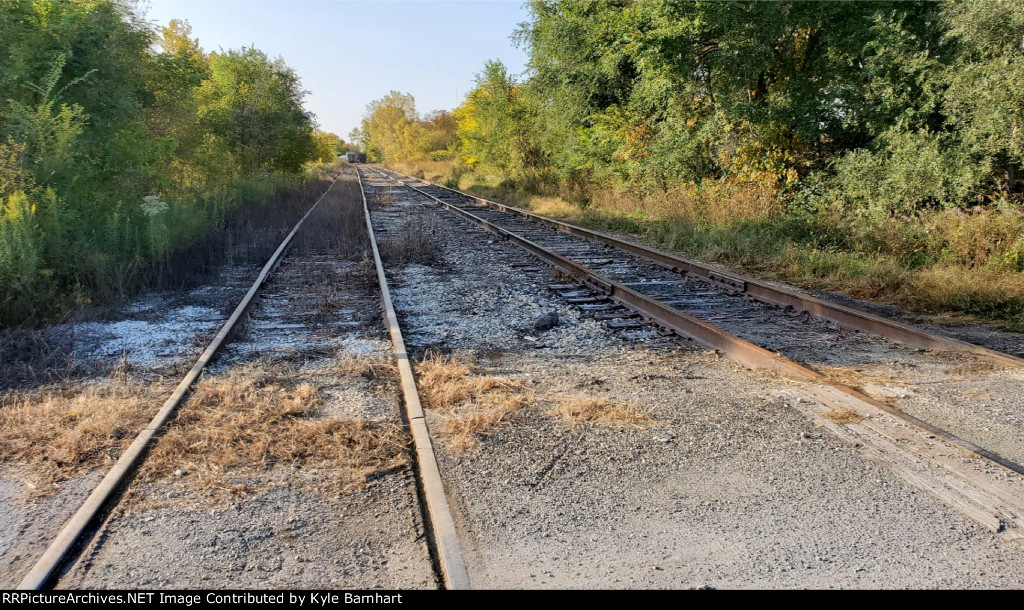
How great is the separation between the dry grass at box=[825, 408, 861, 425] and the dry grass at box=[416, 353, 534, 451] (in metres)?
2.09

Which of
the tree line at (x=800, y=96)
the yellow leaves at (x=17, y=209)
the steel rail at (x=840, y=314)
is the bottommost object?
the steel rail at (x=840, y=314)

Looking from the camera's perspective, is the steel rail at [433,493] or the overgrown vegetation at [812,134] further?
the overgrown vegetation at [812,134]

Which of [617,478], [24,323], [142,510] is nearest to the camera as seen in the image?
[142,510]

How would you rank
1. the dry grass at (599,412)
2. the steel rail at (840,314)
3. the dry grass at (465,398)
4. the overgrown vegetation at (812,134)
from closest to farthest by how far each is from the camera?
the dry grass at (465,398) < the dry grass at (599,412) < the steel rail at (840,314) < the overgrown vegetation at (812,134)

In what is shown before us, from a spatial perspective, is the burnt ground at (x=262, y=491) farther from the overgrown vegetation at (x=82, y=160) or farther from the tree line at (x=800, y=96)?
the tree line at (x=800, y=96)

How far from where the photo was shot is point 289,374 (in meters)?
5.39

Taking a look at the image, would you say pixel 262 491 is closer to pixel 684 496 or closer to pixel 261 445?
pixel 261 445

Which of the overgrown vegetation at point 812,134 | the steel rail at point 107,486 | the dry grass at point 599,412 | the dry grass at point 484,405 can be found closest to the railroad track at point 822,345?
the dry grass at point 599,412

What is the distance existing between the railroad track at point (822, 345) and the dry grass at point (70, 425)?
453 cm

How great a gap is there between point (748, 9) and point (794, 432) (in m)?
12.8

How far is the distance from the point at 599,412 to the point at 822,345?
118 inches

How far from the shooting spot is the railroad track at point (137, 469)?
109 inches
